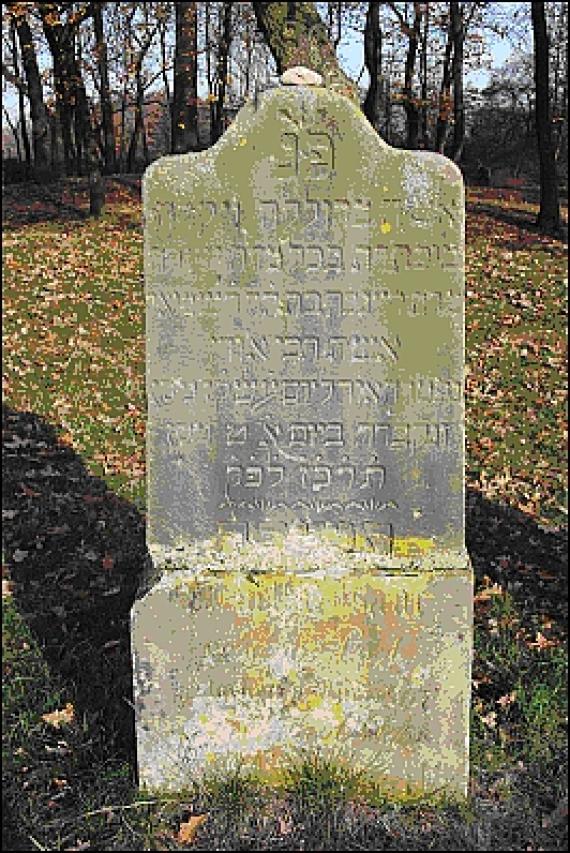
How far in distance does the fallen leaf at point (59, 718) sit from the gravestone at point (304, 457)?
71cm

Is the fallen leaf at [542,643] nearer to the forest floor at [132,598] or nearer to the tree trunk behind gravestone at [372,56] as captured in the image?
the forest floor at [132,598]

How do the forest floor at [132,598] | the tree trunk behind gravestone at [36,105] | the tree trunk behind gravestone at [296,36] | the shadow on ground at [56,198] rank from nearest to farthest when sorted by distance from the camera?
the forest floor at [132,598] < the tree trunk behind gravestone at [296,36] < the shadow on ground at [56,198] < the tree trunk behind gravestone at [36,105]

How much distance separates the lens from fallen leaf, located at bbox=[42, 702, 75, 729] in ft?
14.9

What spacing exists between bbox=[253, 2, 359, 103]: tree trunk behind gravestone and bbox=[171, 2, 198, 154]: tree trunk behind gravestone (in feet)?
27.6

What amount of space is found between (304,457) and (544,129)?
1362 cm

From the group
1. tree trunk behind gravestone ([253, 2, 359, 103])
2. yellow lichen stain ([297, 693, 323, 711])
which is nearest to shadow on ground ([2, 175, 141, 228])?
tree trunk behind gravestone ([253, 2, 359, 103])

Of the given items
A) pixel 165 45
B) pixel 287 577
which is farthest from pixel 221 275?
pixel 165 45

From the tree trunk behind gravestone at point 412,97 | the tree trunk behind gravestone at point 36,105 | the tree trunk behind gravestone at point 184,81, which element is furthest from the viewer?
the tree trunk behind gravestone at point 36,105

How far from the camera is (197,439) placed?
3781 mm

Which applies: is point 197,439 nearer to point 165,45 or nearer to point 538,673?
point 538,673

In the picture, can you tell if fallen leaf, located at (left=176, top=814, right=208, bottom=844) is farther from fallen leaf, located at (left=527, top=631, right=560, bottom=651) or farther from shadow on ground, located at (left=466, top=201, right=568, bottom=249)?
shadow on ground, located at (left=466, top=201, right=568, bottom=249)

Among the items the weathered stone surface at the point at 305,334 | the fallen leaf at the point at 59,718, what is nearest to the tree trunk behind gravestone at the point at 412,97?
the weathered stone surface at the point at 305,334

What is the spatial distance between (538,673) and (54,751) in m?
2.31

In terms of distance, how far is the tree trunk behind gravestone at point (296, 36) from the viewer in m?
8.59
